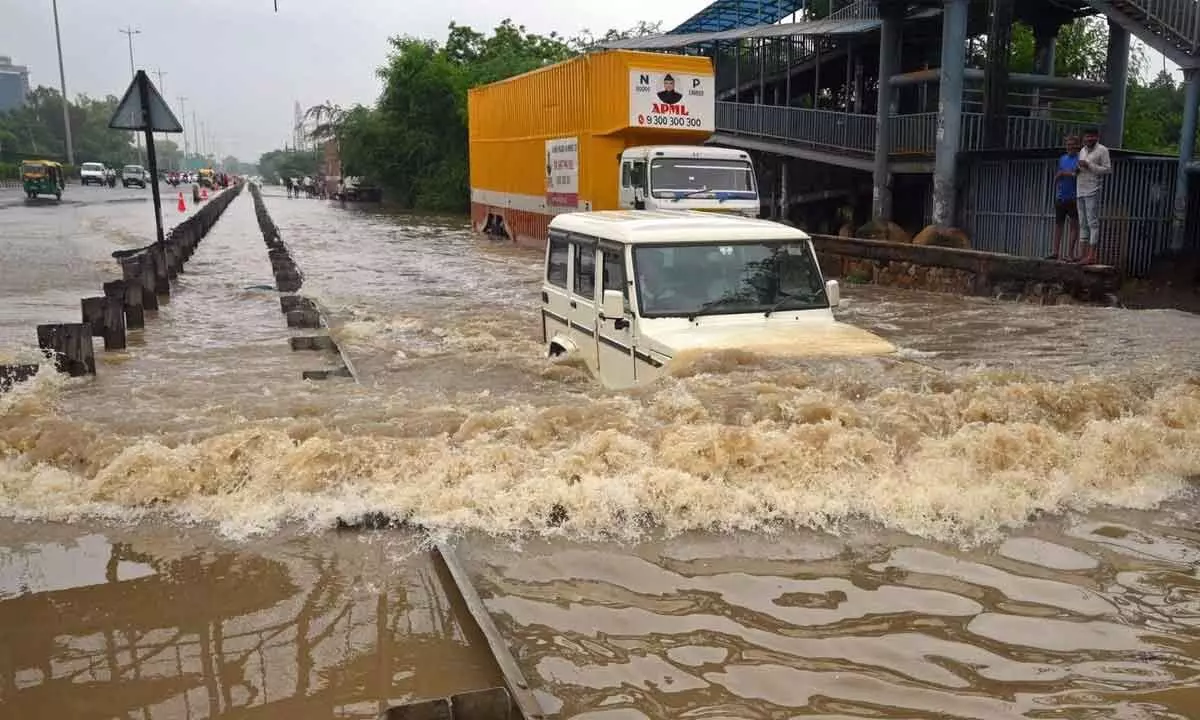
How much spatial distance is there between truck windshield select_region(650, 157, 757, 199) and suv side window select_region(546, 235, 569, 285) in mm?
7179

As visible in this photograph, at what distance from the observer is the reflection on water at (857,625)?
3.21 metres

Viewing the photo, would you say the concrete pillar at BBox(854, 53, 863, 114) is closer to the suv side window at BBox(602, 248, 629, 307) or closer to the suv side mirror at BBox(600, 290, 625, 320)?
the suv side window at BBox(602, 248, 629, 307)

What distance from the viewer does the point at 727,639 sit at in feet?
11.9

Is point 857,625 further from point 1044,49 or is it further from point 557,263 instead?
point 1044,49

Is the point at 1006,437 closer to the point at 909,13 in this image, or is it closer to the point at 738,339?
the point at 738,339

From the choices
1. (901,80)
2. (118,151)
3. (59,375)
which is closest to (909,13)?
(901,80)

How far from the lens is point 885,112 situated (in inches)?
785

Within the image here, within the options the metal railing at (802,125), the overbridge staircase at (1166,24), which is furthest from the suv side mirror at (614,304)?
the metal railing at (802,125)

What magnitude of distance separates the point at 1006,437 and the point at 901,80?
16.7 m

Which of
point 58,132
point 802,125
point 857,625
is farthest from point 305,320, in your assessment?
point 58,132

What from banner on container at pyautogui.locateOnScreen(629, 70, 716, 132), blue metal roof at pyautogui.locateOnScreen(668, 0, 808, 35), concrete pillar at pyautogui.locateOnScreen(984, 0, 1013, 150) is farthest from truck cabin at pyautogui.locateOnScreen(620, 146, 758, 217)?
blue metal roof at pyautogui.locateOnScreen(668, 0, 808, 35)

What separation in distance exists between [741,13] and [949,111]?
15757 mm

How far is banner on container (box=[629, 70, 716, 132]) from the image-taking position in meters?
17.9

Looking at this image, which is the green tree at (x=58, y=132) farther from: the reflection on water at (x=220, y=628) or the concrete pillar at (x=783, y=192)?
the reflection on water at (x=220, y=628)
